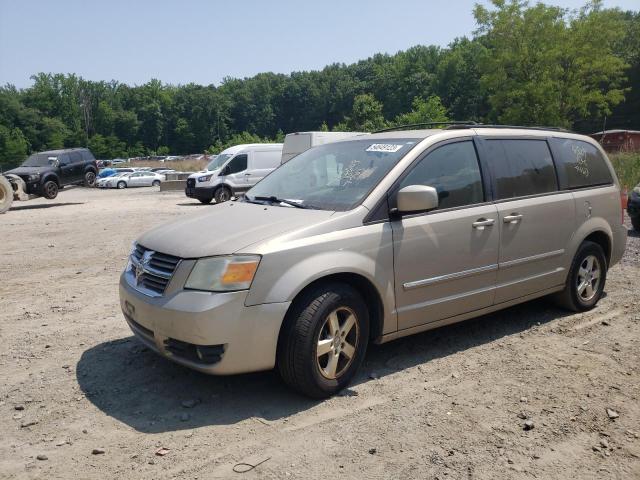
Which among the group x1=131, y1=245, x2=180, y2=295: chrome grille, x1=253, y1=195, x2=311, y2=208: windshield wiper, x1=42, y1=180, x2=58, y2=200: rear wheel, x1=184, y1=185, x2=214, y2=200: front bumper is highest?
x1=253, y1=195, x2=311, y2=208: windshield wiper

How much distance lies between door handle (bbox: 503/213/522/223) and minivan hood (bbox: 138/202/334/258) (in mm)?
1645

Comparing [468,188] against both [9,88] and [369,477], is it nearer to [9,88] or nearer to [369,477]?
[369,477]

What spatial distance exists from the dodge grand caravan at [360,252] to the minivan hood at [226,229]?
1 centimetres

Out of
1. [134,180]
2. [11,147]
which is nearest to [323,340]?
[134,180]

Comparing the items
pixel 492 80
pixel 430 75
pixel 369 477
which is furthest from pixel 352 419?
pixel 430 75

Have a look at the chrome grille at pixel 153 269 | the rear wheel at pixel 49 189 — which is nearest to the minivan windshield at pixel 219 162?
the rear wheel at pixel 49 189

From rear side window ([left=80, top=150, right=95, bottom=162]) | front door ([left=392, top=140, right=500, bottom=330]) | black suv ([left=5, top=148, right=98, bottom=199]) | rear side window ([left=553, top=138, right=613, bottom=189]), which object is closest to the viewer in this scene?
front door ([left=392, top=140, right=500, bottom=330])

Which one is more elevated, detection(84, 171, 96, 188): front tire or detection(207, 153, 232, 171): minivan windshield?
detection(207, 153, 232, 171): minivan windshield

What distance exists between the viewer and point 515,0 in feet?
128

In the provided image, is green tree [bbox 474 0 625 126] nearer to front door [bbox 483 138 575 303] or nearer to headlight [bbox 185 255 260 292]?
front door [bbox 483 138 575 303]

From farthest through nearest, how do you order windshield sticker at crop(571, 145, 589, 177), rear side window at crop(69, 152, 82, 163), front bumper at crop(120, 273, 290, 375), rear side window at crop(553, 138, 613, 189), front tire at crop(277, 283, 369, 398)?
1. rear side window at crop(69, 152, 82, 163)
2. windshield sticker at crop(571, 145, 589, 177)
3. rear side window at crop(553, 138, 613, 189)
4. front tire at crop(277, 283, 369, 398)
5. front bumper at crop(120, 273, 290, 375)

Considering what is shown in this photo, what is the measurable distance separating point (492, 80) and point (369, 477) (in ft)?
137

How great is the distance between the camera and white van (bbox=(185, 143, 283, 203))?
797 inches

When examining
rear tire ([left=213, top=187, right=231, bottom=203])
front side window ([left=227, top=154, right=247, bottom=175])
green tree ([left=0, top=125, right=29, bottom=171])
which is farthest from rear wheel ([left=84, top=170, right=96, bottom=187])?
green tree ([left=0, top=125, right=29, bottom=171])
